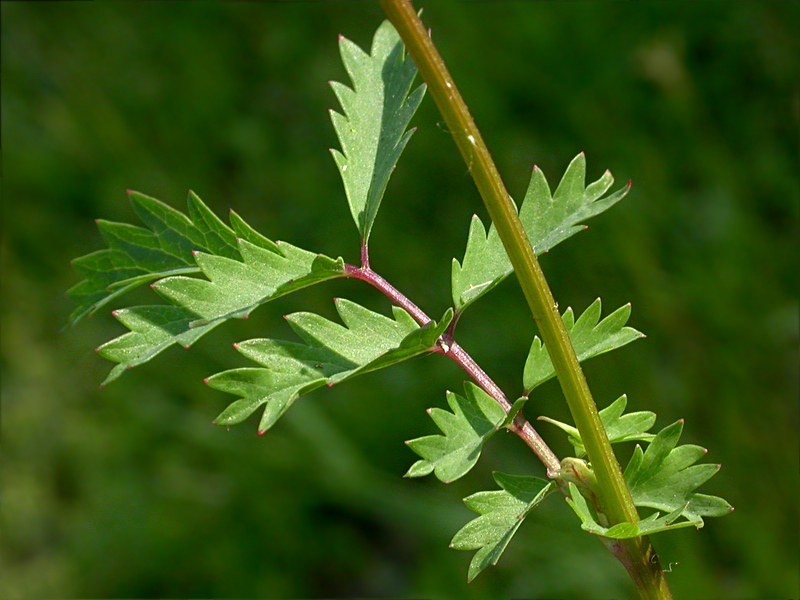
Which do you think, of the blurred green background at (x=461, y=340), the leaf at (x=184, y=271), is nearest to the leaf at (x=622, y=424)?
the leaf at (x=184, y=271)

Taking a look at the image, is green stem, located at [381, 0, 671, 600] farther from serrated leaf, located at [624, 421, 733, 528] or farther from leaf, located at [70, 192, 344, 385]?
leaf, located at [70, 192, 344, 385]

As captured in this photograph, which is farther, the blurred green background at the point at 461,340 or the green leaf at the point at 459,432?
the blurred green background at the point at 461,340

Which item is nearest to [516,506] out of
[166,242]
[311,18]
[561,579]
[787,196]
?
[166,242]

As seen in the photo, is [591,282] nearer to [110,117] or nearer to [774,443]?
[774,443]

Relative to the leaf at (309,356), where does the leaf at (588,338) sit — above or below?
below

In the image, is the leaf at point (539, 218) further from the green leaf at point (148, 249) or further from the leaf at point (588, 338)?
the green leaf at point (148, 249)

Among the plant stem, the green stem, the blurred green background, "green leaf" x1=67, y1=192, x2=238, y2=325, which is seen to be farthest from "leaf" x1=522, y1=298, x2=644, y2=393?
the blurred green background

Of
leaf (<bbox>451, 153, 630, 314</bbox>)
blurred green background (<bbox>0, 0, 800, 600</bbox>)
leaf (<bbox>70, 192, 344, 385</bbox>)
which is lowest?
blurred green background (<bbox>0, 0, 800, 600</bbox>)
